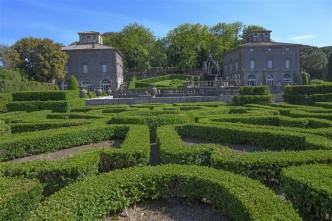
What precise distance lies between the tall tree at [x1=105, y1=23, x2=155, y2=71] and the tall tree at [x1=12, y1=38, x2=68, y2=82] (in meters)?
18.4

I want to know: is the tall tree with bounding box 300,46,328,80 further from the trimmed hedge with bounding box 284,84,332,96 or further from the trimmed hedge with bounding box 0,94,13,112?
the trimmed hedge with bounding box 0,94,13,112

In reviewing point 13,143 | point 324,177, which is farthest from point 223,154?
point 13,143

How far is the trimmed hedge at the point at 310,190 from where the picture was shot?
4.09 meters

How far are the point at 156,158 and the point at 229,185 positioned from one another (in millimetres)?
3772

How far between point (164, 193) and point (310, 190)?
7.83ft

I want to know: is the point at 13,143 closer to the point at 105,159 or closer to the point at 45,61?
the point at 105,159

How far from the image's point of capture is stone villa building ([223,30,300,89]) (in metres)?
50.2

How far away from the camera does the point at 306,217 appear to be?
14.5ft

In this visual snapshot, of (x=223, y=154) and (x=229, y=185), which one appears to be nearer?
(x=229, y=185)

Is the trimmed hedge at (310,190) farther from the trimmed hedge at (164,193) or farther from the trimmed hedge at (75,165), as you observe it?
the trimmed hedge at (75,165)

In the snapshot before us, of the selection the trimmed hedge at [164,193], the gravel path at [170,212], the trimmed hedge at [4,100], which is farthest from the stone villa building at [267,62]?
the trimmed hedge at [164,193]

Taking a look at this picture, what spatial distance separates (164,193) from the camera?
17.8 ft

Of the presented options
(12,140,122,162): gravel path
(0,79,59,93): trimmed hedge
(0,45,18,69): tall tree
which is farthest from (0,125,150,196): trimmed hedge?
(0,45,18,69): tall tree

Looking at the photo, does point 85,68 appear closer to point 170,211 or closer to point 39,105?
point 39,105
